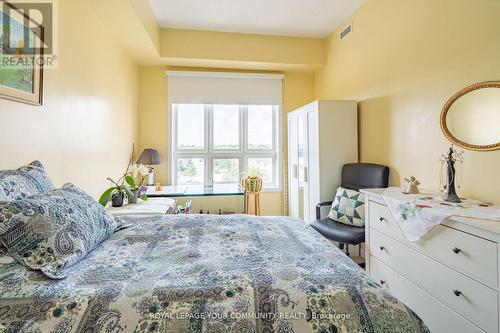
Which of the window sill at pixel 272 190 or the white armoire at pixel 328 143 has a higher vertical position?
the white armoire at pixel 328 143

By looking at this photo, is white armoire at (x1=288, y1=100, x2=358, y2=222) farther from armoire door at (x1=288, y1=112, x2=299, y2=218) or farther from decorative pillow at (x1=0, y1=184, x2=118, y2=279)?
decorative pillow at (x1=0, y1=184, x2=118, y2=279)

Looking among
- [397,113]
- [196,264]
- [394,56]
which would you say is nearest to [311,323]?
[196,264]

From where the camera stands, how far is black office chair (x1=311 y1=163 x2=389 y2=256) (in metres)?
2.14

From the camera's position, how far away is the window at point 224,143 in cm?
373

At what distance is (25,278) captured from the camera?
2.79 ft

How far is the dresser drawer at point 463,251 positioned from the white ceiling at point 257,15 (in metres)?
2.57

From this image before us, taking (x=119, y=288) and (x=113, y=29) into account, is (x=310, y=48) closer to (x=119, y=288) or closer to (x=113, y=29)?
(x=113, y=29)

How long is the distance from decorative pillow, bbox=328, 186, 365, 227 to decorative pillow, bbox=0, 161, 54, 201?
236 cm

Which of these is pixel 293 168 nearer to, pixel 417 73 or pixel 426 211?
pixel 417 73

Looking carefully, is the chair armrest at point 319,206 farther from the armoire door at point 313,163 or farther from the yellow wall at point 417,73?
the yellow wall at point 417,73

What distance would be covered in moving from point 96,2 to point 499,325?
3389 millimetres

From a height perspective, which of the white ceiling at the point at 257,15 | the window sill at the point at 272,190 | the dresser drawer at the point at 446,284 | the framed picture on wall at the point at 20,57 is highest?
the white ceiling at the point at 257,15

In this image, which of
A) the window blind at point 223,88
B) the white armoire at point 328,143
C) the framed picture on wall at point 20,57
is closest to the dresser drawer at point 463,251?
the white armoire at point 328,143

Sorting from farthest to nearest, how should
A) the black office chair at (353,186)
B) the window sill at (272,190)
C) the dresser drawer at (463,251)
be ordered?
the window sill at (272,190) < the black office chair at (353,186) < the dresser drawer at (463,251)
